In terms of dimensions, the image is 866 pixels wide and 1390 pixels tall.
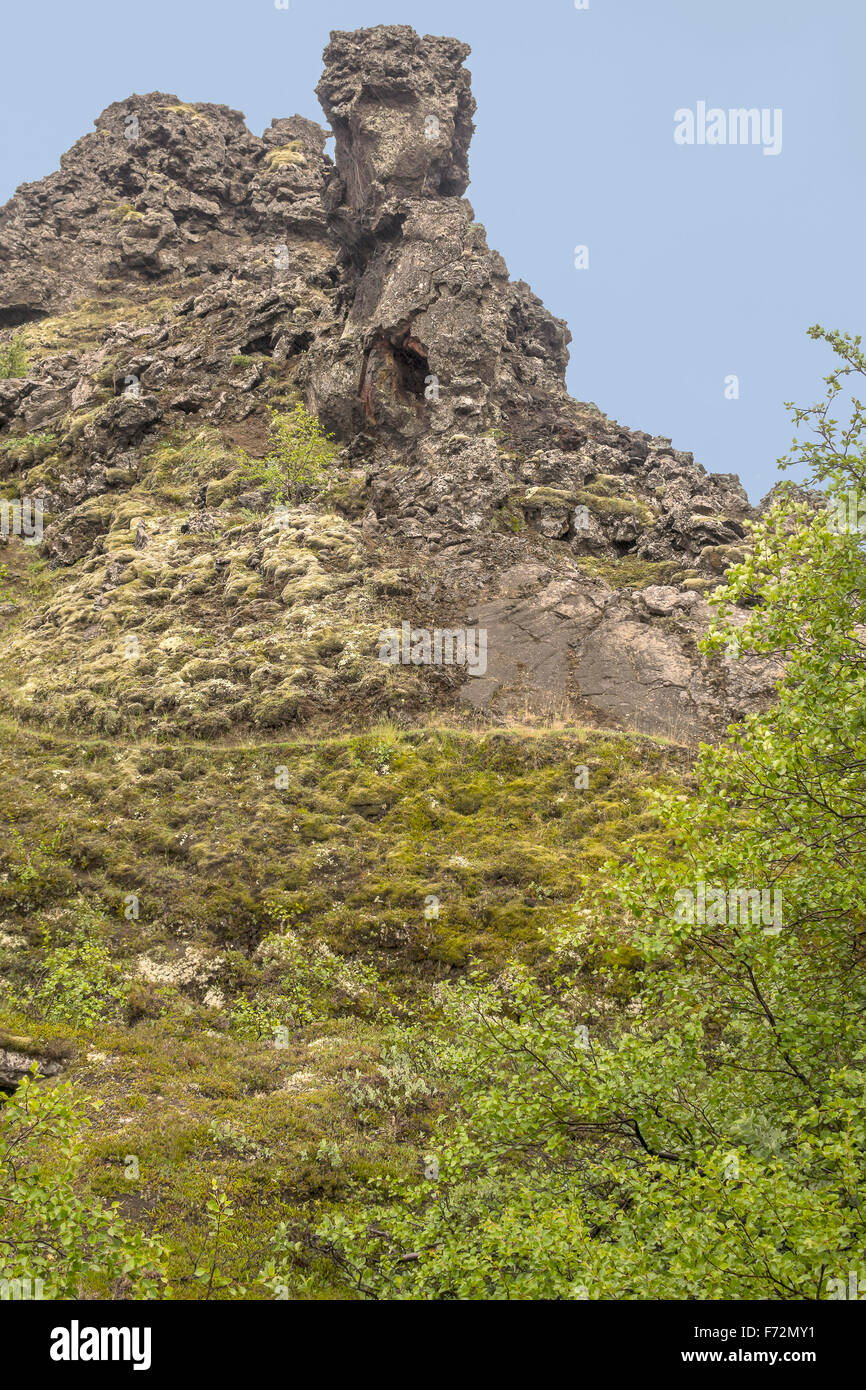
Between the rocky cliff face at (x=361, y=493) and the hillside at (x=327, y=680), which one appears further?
the rocky cliff face at (x=361, y=493)

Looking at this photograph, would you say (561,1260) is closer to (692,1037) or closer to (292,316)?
(692,1037)

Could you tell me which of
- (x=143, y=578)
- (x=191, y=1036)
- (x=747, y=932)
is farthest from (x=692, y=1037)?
(x=143, y=578)

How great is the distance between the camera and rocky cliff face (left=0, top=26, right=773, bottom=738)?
3081 cm

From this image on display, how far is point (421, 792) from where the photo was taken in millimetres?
25688

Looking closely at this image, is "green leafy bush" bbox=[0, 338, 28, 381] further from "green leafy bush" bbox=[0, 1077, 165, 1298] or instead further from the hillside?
"green leafy bush" bbox=[0, 1077, 165, 1298]

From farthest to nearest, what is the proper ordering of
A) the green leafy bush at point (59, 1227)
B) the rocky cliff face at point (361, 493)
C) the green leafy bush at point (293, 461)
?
the green leafy bush at point (293, 461) → the rocky cliff face at point (361, 493) → the green leafy bush at point (59, 1227)

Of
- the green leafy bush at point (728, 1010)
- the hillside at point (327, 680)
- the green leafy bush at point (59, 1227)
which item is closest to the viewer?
the green leafy bush at point (59, 1227)

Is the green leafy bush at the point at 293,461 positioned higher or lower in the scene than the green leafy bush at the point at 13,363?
lower

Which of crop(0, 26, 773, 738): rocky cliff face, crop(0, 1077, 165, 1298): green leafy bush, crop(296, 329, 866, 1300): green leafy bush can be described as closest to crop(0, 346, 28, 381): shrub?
crop(0, 26, 773, 738): rocky cliff face

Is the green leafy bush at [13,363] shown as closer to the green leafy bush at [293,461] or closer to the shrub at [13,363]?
the shrub at [13,363]

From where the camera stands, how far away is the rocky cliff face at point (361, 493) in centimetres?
3081

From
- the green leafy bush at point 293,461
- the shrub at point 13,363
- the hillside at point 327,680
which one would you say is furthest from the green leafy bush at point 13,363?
the green leafy bush at point 293,461

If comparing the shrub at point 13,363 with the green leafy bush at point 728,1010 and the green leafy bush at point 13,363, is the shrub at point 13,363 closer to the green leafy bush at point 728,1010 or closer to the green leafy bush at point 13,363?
the green leafy bush at point 13,363

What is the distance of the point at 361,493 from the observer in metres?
44.1
